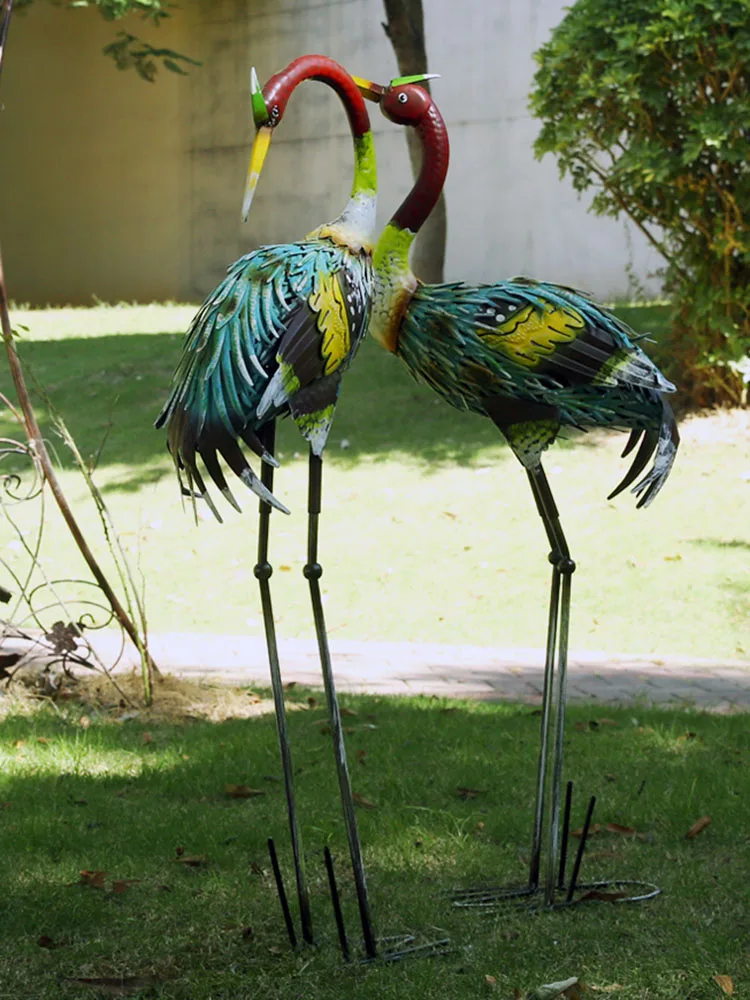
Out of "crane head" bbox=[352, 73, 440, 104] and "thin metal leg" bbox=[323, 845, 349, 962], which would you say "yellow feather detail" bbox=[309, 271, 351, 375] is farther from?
"thin metal leg" bbox=[323, 845, 349, 962]

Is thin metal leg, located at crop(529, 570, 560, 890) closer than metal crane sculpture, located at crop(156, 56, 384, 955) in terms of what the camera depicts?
No

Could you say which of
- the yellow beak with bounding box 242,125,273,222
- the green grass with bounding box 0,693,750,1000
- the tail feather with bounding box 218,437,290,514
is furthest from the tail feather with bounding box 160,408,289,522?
the green grass with bounding box 0,693,750,1000

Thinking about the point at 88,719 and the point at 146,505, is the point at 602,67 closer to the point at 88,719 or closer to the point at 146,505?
the point at 146,505

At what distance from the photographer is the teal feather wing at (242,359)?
3.07 m

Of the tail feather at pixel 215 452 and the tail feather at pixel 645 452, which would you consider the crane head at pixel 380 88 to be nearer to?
the tail feather at pixel 215 452

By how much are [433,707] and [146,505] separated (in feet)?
15.1

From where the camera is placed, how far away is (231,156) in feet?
62.2

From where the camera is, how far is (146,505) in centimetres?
993

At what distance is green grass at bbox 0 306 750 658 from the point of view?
775 centimetres

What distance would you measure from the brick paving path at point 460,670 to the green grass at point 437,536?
0.31m

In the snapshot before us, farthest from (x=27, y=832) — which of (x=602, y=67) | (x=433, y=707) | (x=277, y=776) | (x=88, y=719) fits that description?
(x=602, y=67)

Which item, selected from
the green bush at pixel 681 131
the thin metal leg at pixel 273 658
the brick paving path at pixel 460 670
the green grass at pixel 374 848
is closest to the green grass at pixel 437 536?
the brick paving path at pixel 460 670

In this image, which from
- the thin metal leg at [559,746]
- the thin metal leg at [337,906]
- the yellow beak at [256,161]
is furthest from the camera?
the thin metal leg at [559,746]

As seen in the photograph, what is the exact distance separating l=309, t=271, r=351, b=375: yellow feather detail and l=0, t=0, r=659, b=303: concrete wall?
40.9 feet
